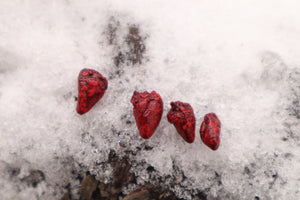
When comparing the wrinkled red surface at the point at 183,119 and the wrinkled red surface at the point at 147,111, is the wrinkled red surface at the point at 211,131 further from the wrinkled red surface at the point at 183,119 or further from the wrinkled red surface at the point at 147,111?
the wrinkled red surface at the point at 147,111

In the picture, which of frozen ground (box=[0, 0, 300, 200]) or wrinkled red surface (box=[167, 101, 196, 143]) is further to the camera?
frozen ground (box=[0, 0, 300, 200])

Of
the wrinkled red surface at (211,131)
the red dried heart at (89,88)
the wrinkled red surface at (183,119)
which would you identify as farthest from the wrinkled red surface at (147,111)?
the wrinkled red surface at (211,131)

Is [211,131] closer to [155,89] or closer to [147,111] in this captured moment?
[147,111]

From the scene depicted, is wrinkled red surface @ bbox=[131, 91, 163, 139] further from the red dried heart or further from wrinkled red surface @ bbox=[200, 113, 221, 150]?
wrinkled red surface @ bbox=[200, 113, 221, 150]

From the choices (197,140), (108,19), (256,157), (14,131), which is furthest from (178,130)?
(14,131)

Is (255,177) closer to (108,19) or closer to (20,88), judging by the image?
(108,19)

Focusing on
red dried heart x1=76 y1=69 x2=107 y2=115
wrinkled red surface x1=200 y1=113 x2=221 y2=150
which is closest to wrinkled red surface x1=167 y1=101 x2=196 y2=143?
wrinkled red surface x1=200 y1=113 x2=221 y2=150
